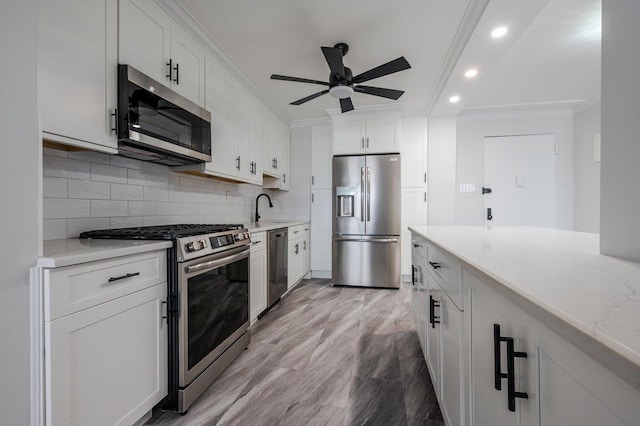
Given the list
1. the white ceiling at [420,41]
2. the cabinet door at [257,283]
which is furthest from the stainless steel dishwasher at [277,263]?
the white ceiling at [420,41]

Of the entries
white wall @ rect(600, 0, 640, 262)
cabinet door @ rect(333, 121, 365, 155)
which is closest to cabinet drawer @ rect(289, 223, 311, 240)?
cabinet door @ rect(333, 121, 365, 155)

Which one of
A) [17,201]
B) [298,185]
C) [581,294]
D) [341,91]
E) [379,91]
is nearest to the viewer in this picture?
[581,294]

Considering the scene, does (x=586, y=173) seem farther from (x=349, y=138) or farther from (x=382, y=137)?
(x=349, y=138)

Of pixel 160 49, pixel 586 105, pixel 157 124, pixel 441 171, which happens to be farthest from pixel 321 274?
pixel 586 105

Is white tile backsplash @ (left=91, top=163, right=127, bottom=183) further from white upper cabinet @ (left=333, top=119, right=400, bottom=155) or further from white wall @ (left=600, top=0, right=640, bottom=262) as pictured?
white upper cabinet @ (left=333, top=119, right=400, bottom=155)

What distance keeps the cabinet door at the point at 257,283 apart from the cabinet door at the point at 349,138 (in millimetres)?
1956

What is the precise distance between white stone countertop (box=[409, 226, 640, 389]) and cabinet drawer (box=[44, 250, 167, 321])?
136 cm

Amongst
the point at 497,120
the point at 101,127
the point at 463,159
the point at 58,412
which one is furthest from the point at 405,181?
the point at 58,412

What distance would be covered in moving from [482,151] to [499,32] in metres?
2.39

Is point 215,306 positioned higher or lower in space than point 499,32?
lower

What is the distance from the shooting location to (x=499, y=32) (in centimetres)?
209

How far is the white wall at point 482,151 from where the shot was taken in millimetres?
3984

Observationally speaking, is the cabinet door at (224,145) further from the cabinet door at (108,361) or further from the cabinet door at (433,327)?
the cabinet door at (433,327)

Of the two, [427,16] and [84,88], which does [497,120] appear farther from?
[84,88]
